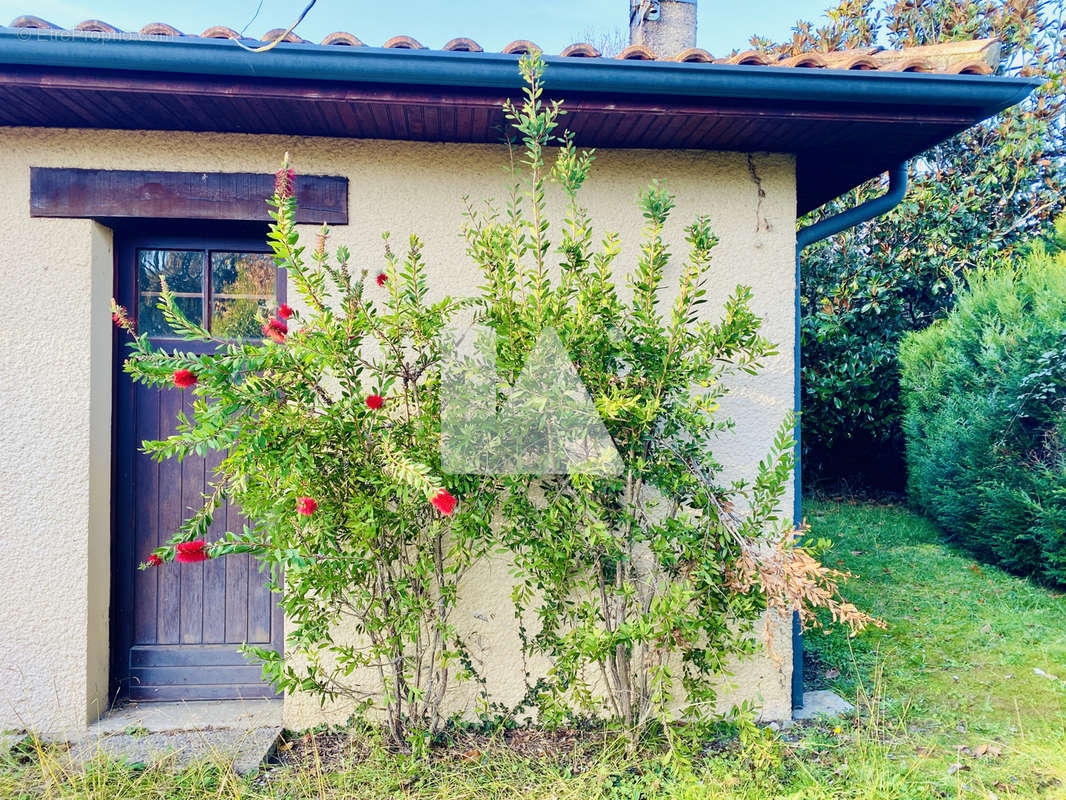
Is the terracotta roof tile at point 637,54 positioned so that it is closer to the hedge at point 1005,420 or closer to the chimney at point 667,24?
the chimney at point 667,24

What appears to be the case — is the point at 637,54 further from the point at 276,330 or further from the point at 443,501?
the point at 443,501

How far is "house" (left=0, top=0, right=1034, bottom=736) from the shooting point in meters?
2.66

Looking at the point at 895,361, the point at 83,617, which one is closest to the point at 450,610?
the point at 83,617

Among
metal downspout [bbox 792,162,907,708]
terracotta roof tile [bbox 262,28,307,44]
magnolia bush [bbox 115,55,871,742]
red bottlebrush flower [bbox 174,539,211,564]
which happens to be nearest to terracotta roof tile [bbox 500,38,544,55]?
magnolia bush [bbox 115,55,871,742]

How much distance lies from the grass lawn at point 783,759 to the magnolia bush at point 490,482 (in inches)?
9.0

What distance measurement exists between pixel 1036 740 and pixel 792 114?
3092 mm

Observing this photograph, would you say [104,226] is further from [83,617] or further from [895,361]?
[895,361]

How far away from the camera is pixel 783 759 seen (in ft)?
9.28

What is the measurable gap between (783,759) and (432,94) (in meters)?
3.33

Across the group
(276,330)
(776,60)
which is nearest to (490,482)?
(276,330)

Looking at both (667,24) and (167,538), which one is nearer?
(167,538)

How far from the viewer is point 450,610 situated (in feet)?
10.1

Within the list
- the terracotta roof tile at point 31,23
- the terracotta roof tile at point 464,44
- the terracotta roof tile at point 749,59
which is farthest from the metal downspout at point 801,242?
the terracotta roof tile at point 31,23

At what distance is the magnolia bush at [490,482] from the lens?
2.41 m
